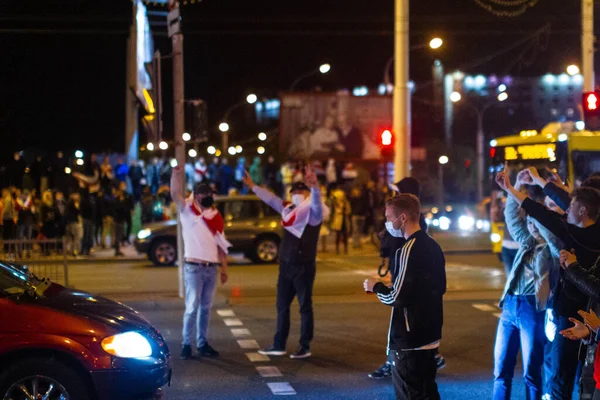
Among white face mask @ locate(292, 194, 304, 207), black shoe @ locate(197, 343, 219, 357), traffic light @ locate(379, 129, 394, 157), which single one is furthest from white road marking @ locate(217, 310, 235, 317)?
traffic light @ locate(379, 129, 394, 157)

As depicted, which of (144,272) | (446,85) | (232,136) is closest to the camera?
(144,272)

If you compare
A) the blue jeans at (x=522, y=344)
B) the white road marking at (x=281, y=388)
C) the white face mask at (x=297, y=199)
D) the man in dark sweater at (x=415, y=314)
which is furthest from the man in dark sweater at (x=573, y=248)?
the white face mask at (x=297, y=199)

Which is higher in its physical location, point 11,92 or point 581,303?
point 11,92

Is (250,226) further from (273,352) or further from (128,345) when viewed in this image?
(128,345)

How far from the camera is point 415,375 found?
5418mm

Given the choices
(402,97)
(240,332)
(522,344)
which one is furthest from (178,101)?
(522,344)

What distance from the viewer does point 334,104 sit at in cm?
3603

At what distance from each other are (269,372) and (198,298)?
48.2 inches

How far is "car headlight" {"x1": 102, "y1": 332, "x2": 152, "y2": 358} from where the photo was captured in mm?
6121

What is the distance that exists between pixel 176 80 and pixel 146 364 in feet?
25.9

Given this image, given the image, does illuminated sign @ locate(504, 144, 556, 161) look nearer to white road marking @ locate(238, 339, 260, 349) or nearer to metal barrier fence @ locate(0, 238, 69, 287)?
white road marking @ locate(238, 339, 260, 349)

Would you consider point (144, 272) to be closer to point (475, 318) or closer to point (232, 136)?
point (475, 318)

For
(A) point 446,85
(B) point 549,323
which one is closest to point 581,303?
(B) point 549,323

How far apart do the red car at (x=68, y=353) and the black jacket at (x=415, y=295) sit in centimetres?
195
